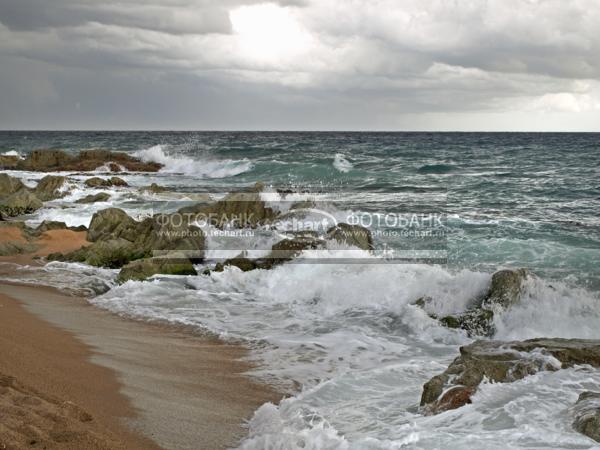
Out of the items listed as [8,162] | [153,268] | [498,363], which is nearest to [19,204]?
[153,268]

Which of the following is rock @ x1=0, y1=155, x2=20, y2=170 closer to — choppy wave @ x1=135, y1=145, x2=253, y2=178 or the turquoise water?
choppy wave @ x1=135, y1=145, x2=253, y2=178

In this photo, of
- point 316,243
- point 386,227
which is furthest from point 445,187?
point 316,243

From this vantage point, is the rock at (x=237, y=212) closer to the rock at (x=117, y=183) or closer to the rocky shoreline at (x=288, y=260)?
the rocky shoreline at (x=288, y=260)

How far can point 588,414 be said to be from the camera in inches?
170

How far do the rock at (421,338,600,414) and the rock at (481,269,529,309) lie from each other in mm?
2164

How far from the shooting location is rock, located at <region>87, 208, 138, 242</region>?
13.8 m

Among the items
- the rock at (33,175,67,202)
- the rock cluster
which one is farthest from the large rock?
the rock at (33,175,67,202)

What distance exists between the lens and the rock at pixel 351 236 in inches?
463

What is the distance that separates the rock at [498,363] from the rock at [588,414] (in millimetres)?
687

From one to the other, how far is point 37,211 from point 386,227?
11.2m

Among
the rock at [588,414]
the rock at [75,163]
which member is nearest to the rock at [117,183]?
the rock at [75,163]

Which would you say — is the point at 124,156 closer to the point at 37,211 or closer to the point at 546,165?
the point at 37,211

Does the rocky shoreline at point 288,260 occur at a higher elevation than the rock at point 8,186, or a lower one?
lower

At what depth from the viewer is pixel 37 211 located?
19.6 m
